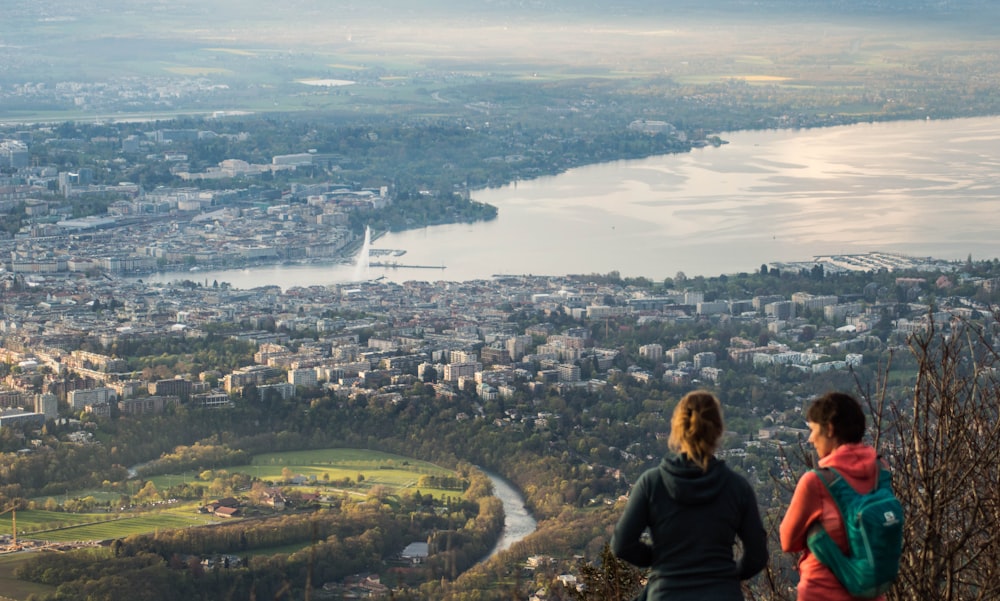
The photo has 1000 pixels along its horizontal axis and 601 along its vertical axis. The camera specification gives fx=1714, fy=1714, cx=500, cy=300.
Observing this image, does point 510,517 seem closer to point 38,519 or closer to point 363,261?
point 38,519

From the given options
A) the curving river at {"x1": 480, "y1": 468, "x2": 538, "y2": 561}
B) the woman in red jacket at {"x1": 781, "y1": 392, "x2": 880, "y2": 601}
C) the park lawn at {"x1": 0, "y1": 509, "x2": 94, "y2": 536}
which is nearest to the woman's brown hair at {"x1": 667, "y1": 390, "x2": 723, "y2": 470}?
the woman in red jacket at {"x1": 781, "y1": 392, "x2": 880, "y2": 601}

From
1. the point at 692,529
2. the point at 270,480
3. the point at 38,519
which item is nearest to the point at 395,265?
the point at 270,480

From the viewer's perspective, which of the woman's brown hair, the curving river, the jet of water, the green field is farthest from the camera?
the jet of water

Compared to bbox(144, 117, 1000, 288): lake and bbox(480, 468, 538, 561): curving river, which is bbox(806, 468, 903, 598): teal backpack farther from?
bbox(144, 117, 1000, 288): lake

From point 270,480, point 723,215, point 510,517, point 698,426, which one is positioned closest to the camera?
point 698,426

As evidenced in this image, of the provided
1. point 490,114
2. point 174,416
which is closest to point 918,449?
point 174,416

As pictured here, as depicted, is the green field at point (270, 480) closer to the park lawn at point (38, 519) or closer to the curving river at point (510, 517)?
the park lawn at point (38, 519)
